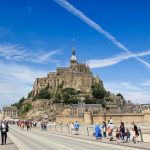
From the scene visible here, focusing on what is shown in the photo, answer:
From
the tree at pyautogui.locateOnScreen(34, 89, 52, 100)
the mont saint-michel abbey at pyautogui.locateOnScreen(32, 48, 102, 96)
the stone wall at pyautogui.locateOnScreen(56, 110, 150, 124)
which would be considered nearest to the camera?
the stone wall at pyautogui.locateOnScreen(56, 110, 150, 124)

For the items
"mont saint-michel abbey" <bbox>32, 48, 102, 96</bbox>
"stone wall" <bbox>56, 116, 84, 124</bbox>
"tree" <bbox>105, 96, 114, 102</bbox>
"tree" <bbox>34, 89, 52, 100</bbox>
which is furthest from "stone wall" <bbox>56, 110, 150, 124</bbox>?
"tree" <bbox>34, 89, 52, 100</bbox>

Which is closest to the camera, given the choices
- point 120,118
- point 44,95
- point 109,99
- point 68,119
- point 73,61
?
point 120,118

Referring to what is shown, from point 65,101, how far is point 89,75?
23.4 metres

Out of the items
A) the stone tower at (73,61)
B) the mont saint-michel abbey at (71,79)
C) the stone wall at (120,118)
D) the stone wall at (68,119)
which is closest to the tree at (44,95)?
the mont saint-michel abbey at (71,79)

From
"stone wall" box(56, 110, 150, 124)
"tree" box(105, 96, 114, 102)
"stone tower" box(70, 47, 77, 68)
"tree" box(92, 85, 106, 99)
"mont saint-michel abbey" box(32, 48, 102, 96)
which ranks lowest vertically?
"stone wall" box(56, 110, 150, 124)

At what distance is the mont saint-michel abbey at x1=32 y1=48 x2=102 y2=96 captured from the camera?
566ft

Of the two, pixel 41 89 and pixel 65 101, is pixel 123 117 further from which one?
pixel 41 89

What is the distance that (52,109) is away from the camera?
501 ft

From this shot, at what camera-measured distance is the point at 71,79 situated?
174 m

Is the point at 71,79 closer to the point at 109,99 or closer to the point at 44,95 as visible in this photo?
the point at 44,95

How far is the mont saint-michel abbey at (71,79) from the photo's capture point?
173 metres

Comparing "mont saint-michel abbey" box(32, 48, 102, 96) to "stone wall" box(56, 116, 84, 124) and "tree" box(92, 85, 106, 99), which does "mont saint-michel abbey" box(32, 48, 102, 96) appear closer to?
"tree" box(92, 85, 106, 99)

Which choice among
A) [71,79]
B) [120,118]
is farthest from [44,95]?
[120,118]

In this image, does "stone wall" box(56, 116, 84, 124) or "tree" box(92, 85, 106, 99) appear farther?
"tree" box(92, 85, 106, 99)
